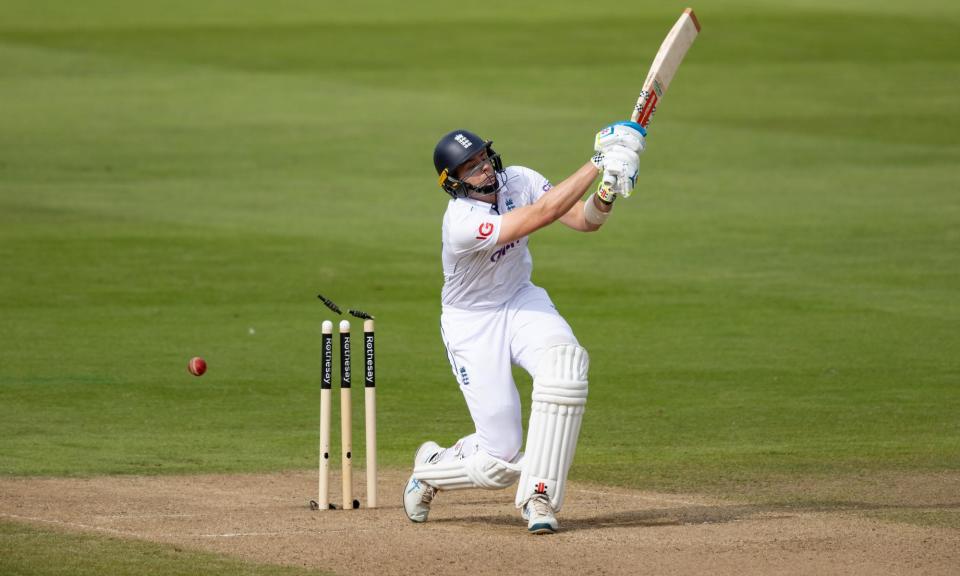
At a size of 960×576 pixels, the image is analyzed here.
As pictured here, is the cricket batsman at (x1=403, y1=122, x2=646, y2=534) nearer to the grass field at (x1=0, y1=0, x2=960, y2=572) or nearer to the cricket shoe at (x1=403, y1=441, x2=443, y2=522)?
the cricket shoe at (x1=403, y1=441, x2=443, y2=522)

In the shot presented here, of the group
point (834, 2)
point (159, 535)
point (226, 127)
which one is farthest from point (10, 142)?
point (834, 2)

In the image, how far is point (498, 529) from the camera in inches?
331

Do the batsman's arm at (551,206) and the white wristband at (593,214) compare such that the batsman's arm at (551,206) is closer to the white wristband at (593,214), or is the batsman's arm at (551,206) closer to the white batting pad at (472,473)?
the white wristband at (593,214)

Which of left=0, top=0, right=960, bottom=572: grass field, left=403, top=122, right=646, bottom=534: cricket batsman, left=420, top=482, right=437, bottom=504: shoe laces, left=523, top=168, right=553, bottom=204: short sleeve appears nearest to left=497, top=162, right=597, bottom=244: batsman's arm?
left=403, top=122, right=646, bottom=534: cricket batsman

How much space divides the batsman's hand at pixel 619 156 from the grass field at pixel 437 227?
2.24 metres

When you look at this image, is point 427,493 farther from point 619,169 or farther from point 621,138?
point 621,138

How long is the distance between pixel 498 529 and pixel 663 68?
255 cm

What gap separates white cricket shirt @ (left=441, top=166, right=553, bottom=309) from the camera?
8.33 meters

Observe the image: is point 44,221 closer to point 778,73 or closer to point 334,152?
point 334,152

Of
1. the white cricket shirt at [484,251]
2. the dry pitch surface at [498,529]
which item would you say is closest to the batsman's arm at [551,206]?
the white cricket shirt at [484,251]

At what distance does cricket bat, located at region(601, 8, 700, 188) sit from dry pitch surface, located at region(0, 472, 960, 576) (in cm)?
212

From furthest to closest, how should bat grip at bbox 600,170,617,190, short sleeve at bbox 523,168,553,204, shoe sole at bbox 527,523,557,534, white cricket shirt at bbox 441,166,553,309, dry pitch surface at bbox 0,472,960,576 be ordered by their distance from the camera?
short sleeve at bbox 523,168,553,204 < white cricket shirt at bbox 441,166,553,309 < bat grip at bbox 600,170,617,190 < shoe sole at bbox 527,523,557,534 < dry pitch surface at bbox 0,472,960,576

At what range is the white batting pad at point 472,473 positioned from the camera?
27.6ft

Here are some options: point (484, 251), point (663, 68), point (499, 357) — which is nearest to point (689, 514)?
point (499, 357)
